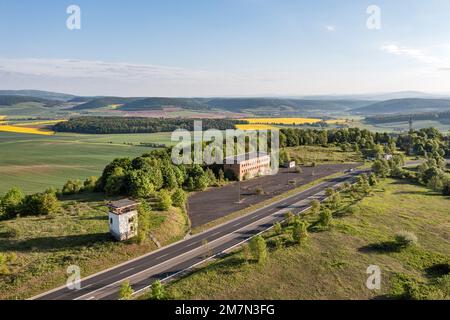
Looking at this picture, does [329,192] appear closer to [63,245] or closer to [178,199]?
[178,199]

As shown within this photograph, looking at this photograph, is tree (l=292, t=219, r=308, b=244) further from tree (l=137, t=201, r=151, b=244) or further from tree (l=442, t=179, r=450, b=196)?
tree (l=442, t=179, r=450, b=196)

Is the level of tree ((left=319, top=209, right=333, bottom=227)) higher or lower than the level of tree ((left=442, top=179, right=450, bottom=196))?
higher

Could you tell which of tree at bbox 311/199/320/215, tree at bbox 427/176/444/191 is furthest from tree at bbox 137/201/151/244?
tree at bbox 427/176/444/191

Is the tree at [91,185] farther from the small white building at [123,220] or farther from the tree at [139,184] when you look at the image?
the small white building at [123,220]

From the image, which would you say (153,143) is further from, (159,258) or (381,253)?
(381,253)
